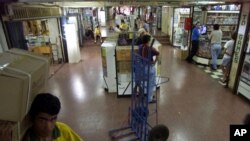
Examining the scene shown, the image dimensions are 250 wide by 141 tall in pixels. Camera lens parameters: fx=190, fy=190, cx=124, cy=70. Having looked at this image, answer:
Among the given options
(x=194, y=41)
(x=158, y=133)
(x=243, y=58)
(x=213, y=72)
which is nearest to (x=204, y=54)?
(x=194, y=41)

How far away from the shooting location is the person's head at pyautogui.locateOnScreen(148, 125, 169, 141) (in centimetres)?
286

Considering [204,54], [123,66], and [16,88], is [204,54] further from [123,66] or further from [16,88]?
[16,88]

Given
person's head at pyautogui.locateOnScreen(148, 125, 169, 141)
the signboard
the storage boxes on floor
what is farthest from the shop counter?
the storage boxes on floor

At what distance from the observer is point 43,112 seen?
3.76 ft

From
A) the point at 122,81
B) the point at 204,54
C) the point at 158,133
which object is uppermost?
the point at 204,54

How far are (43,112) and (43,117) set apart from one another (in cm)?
4

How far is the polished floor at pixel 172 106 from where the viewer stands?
12.1 feet

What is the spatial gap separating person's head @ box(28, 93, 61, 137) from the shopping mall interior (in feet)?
0.10

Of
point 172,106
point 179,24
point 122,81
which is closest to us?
point 172,106

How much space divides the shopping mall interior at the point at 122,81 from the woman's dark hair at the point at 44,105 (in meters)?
0.04

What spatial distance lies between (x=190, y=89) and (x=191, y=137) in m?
2.19

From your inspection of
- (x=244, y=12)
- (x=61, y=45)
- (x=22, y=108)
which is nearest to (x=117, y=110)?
(x=22, y=108)

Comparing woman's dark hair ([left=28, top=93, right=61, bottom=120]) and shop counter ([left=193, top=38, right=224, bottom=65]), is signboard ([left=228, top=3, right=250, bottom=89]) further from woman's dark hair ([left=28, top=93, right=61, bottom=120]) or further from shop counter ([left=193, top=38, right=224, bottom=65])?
woman's dark hair ([left=28, top=93, right=61, bottom=120])

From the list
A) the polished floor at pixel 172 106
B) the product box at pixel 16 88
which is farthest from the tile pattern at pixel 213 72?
the product box at pixel 16 88
